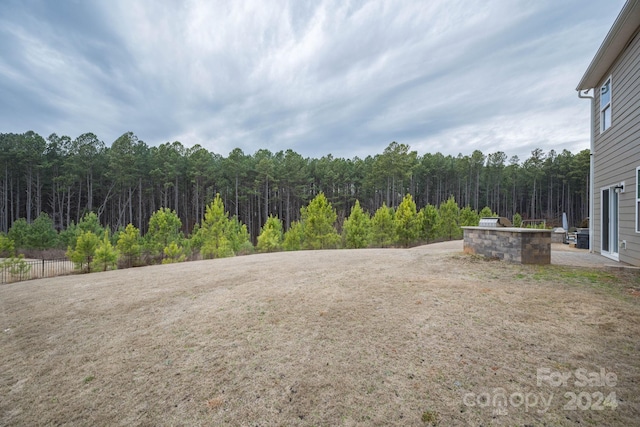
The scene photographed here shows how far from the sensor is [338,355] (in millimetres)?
2492

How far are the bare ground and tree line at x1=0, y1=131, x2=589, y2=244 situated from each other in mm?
20413

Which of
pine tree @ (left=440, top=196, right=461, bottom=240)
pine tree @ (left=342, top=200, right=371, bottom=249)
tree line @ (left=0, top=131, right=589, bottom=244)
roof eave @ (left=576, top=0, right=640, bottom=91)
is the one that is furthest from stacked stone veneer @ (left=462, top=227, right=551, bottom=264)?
tree line @ (left=0, top=131, right=589, bottom=244)

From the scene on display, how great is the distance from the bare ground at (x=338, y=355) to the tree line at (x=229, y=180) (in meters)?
20.4

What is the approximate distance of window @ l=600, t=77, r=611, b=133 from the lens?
7.19m

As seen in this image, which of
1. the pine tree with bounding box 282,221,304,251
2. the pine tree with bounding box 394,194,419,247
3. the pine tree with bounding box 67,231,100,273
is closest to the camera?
the pine tree with bounding box 67,231,100,273

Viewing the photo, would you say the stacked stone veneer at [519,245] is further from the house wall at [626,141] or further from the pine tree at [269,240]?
the pine tree at [269,240]

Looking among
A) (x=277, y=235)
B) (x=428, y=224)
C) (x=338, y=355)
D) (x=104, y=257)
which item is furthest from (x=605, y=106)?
(x=104, y=257)

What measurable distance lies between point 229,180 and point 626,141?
3386cm

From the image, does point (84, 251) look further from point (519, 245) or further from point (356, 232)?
point (519, 245)

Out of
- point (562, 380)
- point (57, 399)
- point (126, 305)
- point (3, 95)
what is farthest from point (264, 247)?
point (3, 95)

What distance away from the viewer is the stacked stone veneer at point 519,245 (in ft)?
18.8

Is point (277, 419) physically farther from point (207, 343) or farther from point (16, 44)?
point (16, 44)

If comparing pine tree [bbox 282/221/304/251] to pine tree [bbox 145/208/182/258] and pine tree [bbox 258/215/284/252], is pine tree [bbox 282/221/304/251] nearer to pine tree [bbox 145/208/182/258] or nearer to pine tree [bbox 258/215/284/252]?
pine tree [bbox 258/215/284/252]

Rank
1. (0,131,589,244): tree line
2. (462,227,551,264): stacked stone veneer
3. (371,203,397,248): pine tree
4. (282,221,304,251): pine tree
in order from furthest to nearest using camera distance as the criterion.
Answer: (0,131,589,244): tree line → (371,203,397,248): pine tree → (282,221,304,251): pine tree → (462,227,551,264): stacked stone veneer
